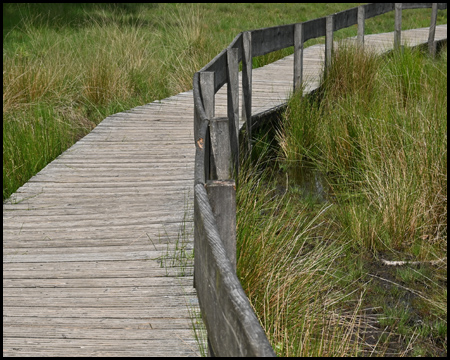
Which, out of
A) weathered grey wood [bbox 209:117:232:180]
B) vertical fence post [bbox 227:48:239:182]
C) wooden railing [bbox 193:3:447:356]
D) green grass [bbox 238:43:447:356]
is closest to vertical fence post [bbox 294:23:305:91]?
green grass [bbox 238:43:447:356]

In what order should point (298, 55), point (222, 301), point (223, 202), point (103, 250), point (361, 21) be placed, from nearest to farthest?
point (222, 301) < point (223, 202) < point (103, 250) < point (298, 55) < point (361, 21)

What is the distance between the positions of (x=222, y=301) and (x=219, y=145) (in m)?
1.57

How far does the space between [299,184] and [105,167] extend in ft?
6.25

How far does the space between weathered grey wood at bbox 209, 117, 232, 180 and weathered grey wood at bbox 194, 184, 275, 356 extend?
0.81 metres

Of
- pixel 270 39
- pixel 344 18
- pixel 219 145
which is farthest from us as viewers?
pixel 344 18

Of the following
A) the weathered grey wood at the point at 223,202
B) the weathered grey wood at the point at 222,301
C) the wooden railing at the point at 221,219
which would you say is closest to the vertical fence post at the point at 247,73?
the wooden railing at the point at 221,219

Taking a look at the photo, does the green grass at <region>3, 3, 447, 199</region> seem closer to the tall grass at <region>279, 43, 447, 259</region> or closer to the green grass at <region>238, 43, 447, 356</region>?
A: the green grass at <region>238, 43, 447, 356</region>

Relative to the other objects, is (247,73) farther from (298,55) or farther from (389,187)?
(389,187)

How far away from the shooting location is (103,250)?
3.49m

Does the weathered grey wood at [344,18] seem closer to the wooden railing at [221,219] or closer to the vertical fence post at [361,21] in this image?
the vertical fence post at [361,21]

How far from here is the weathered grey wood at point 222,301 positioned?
137 centimetres

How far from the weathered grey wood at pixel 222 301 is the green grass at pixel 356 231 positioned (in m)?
0.72

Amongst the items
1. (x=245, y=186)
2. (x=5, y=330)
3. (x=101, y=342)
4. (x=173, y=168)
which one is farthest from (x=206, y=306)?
(x=173, y=168)

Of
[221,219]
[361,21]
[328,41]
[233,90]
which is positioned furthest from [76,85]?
[221,219]
